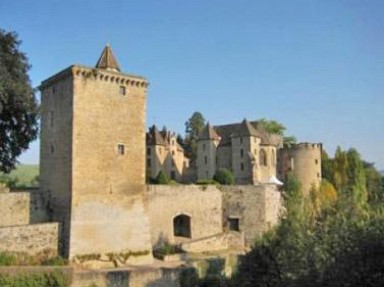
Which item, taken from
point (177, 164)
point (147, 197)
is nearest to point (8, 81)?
point (147, 197)

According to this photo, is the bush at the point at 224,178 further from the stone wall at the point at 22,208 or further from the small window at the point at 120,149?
the stone wall at the point at 22,208

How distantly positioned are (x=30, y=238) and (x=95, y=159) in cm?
511

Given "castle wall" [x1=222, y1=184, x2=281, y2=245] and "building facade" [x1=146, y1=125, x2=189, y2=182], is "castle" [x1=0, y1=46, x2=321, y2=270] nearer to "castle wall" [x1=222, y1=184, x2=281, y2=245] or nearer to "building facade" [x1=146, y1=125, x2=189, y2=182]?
"castle wall" [x1=222, y1=184, x2=281, y2=245]

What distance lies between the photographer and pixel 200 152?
54219mm

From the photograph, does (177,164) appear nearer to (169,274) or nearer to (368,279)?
(169,274)

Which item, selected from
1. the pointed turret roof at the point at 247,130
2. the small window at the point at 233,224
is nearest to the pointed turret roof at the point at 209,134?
the pointed turret roof at the point at 247,130

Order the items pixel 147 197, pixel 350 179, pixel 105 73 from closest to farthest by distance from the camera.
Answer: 1. pixel 105 73
2. pixel 147 197
3. pixel 350 179

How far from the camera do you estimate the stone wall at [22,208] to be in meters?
25.3

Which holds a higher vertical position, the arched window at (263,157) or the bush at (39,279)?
the arched window at (263,157)

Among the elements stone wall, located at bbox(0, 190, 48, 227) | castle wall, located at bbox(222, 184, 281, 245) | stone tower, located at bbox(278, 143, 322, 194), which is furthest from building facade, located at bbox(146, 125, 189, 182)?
stone wall, located at bbox(0, 190, 48, 227)

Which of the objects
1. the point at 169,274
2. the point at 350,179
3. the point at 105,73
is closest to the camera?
the point at 169,274

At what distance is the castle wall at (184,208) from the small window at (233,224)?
0.90 metres

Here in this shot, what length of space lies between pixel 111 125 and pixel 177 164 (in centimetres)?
3082

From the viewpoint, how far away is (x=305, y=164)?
173 feet
